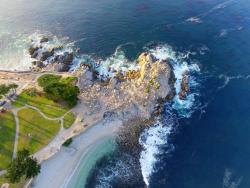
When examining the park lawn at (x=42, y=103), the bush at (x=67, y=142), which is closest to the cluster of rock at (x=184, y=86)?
the park lawn at (x=42, y=103)

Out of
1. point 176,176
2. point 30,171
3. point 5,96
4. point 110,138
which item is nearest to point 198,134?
point 176,176

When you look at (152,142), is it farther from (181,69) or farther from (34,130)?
(181,69)

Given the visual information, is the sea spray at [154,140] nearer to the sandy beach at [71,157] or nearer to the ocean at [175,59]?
the ocean at [175,59]

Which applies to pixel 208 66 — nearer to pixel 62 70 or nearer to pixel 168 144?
pixel 168 144

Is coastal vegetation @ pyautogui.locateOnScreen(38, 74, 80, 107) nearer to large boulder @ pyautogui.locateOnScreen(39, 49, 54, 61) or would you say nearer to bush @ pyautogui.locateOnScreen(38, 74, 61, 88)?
bush @ pyautogui.locateOnScreen(38, 74, 61, 88)

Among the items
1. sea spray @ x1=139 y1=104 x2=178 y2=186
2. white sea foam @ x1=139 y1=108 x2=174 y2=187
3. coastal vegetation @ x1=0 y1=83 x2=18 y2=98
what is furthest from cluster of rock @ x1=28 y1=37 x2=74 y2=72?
white sea foam @ x1=139 y1=108 x2=174 y2=187

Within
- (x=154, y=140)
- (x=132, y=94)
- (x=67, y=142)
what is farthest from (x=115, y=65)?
(x=67, y=142)

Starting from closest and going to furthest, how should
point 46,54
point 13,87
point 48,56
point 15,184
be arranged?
point 15,184
point 13,87
point 46,54
point 48,56
